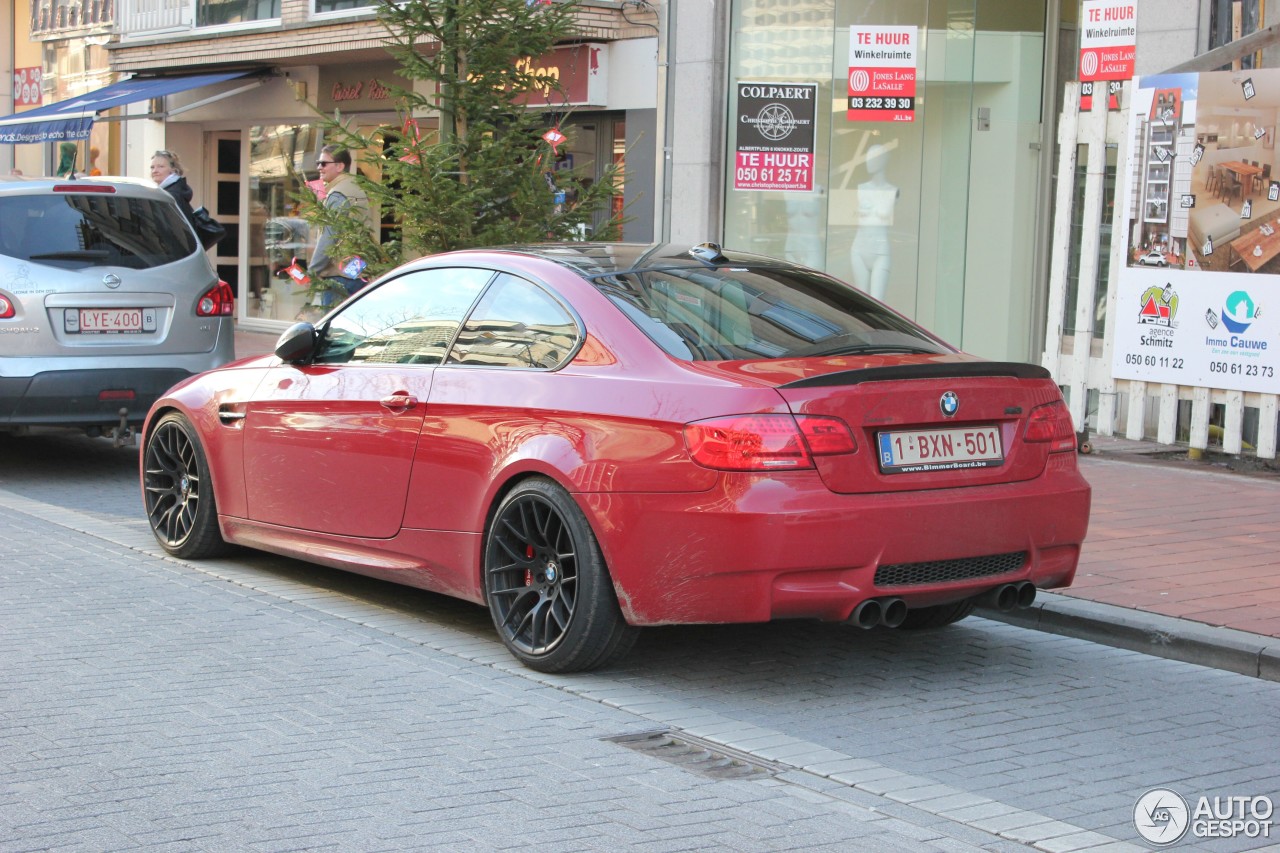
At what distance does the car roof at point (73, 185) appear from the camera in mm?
10469

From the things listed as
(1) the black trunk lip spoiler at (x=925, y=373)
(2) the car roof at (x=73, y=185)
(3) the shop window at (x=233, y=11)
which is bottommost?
(1) the black trunk lip spoiler at (x=925, y=373)

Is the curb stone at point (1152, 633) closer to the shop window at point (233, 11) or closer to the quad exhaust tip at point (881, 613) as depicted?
the quad exhaust tip at point (881, 613)

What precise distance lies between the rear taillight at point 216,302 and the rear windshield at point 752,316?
5337mm

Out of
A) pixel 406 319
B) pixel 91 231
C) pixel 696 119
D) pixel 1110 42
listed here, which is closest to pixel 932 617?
pixel 406 319

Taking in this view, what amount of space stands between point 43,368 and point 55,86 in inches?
784

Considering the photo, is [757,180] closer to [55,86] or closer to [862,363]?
[862,363]

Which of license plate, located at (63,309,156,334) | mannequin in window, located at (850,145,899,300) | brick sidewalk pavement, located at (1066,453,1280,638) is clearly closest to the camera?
brick sidewalk pavement, located at (1066,453,1280,638)

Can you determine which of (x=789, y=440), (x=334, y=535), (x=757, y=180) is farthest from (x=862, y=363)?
(x=757, y=180)

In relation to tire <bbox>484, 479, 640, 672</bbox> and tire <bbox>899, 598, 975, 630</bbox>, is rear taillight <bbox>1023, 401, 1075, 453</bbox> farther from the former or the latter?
tire <bbox>484, 479, 640, 672</bbox>

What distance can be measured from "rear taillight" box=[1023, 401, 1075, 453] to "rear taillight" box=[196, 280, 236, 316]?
640cm

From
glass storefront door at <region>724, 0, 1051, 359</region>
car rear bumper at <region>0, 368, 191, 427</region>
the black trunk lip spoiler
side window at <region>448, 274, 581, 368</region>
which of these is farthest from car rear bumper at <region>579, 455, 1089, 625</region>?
glass storefront door at <region>724, 0, 1051, 359</region>

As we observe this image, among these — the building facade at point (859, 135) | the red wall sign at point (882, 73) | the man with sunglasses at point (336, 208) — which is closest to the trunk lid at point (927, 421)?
the man with sunglasses at point (336, 208)

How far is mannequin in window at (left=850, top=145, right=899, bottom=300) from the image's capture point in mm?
15016

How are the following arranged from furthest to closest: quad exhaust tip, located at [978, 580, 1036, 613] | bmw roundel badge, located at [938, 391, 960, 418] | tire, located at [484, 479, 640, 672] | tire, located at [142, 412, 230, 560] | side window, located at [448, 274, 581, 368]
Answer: tire, located at [142, 412, 230, 560] → side window, located at [448, 274, 581, 368] → quad exhaust tip, located at [978, 580, 1036, 613] → tire, located at [484, 479, 640, 672] → bmw roundel badge, located at [938, 391, 960, 418]
